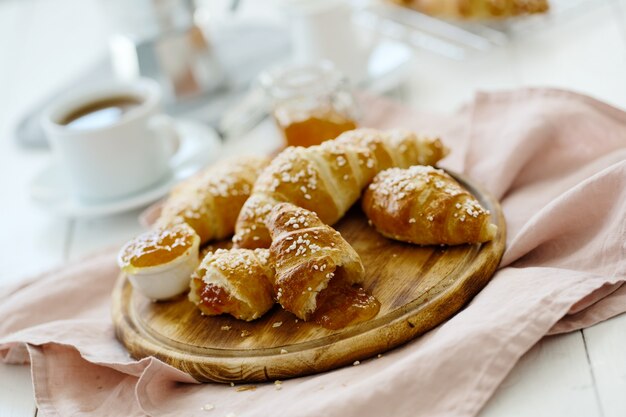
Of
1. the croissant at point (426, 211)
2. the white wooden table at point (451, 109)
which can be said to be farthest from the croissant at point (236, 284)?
the white wooden table at point (451, 109)

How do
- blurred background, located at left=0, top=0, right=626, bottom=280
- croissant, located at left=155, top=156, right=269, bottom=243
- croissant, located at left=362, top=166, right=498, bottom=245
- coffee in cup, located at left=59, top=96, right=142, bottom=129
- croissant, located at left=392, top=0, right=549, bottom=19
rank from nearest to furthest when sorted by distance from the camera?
croissant, located at left=362, top=166, right=498, bottom=245
croissant, located at left=155, top=156, right=269, bottom=243
coffee in cup, located at left=59, top=96, right=142, bottom=129
blurred background, located at left=0, top=0, right=626, bottom=280
croissant, located at left=392, top=0, right=549, bottom=19

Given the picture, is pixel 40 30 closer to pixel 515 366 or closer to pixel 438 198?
pixel 438 198

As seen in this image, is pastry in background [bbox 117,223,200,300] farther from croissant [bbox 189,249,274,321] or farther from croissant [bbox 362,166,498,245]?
croissant [bbox 362,166,498,245]

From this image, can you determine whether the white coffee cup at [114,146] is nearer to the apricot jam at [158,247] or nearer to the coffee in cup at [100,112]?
the coffee in cup at [100,112]

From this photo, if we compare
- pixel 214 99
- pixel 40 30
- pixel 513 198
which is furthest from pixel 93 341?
pixel 40 30

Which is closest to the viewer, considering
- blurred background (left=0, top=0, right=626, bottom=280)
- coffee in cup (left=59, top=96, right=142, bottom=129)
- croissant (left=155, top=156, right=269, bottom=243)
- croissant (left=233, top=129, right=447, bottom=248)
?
croissant (left=233, top=129, right=447, bottom=248)

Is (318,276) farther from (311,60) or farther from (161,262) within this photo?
(311,60)

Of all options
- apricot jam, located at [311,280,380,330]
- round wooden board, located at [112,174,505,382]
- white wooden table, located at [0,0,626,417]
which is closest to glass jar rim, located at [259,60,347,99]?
white wooden table, located at [0,0,626,417]
